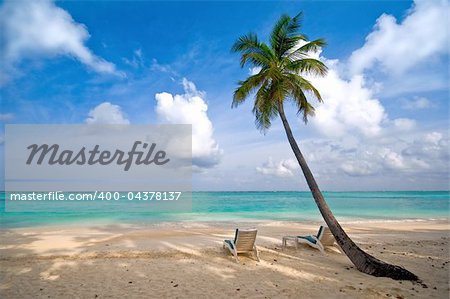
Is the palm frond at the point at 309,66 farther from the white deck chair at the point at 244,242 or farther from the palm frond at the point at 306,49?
the white deck chair at the point at 244,242

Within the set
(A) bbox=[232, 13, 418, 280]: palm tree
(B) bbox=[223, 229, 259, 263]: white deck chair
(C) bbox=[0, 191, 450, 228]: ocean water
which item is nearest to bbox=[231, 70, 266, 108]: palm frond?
(A) bbox=[232, 13, 418, 280]: palm tree

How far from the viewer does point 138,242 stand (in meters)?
10.5

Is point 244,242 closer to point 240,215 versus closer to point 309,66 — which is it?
point 309,66

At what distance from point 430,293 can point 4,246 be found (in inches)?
515

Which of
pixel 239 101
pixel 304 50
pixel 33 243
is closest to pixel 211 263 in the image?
pixel 239 101

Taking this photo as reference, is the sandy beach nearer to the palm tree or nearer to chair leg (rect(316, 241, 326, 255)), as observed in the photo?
chair leg (rect(316, 241, 326, 255))

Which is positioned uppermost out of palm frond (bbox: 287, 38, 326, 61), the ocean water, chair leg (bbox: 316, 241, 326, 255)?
palm frond (bbox: 287, 38, 326, 61)

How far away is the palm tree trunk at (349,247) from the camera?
235 inches

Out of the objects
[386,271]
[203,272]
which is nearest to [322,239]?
[386,271]

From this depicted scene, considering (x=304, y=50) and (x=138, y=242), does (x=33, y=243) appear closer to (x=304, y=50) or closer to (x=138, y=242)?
(x=138, y=242)

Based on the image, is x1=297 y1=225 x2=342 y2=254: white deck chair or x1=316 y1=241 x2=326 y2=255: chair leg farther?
x1=297 y1=225 x2=342 y2=254: white deck chair

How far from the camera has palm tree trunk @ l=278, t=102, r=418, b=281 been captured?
5977 millimetres

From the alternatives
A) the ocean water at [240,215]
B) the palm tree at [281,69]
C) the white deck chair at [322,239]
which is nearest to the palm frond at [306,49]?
the palm tree at [281,69]

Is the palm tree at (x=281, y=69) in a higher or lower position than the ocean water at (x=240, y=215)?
higher
